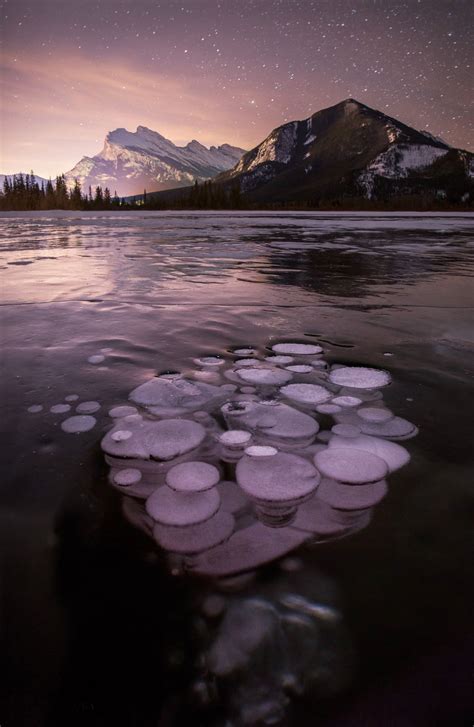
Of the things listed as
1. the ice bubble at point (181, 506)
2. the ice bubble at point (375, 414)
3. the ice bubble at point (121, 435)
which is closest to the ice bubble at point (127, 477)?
the ice bubble at point (181, 506)

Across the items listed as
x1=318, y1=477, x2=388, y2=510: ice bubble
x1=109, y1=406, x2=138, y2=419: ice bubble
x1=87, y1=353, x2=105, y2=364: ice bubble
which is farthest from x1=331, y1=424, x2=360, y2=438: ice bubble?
x1=87, y1=353, x2=105, y2=364: ice bubble

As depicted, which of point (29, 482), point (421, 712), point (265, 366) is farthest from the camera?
point (265, 366)

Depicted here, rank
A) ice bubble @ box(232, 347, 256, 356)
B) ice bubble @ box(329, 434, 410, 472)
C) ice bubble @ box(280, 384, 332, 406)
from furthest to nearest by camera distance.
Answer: ice bubble @ box(232, 347, 256, 356), ice bubble @ box(280, 384, 332, 406), ice bubble @ box(329, 434, 410, 472)

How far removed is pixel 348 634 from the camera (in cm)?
112

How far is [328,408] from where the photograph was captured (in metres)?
2.46

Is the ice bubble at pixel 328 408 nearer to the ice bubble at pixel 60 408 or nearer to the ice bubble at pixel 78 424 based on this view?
the ice bubble at pixel 78 424

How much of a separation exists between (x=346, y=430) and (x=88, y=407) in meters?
1.45

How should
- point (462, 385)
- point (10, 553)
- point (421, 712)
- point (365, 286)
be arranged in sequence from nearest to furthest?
point (421, 712)
point (10, 553)
point (462, 385)
point (365, 286)

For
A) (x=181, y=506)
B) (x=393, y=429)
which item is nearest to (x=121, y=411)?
(x=181, y=506)

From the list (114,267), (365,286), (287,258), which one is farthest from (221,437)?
(287,258)

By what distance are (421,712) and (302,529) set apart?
61 centimetres

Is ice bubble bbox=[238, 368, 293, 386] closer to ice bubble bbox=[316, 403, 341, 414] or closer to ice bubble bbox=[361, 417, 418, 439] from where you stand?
ice bubble bbox=[316, 403, 341, 414]

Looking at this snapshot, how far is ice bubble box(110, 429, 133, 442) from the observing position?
2.07m

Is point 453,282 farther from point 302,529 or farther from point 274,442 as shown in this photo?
point 302,529
